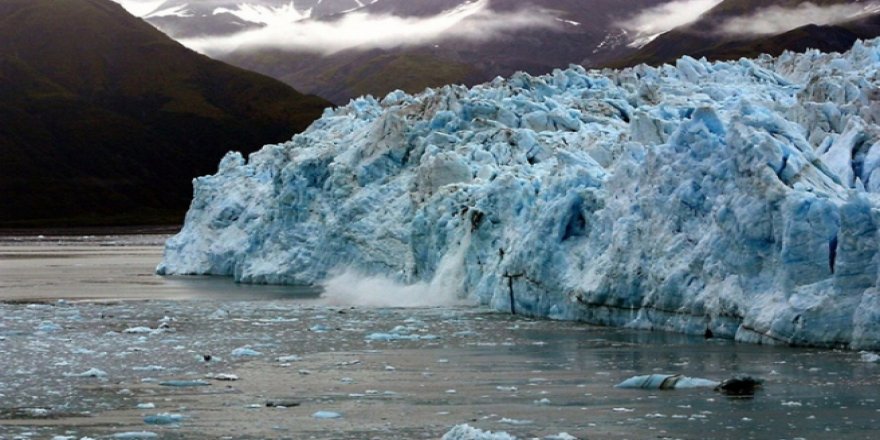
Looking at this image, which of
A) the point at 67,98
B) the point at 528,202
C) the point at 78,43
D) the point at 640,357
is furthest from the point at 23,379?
the point at 78,43

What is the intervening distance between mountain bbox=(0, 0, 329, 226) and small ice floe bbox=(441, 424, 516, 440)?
402ft

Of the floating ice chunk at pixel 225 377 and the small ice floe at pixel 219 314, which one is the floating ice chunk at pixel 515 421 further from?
the small ice floe at pixel 219 314

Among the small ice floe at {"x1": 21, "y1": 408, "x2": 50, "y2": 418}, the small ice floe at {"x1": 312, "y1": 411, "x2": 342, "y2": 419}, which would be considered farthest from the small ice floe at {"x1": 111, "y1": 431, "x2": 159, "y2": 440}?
the small ice floe at {"x1": 312, "y1": 411, "x2": 342, "y2": 419}

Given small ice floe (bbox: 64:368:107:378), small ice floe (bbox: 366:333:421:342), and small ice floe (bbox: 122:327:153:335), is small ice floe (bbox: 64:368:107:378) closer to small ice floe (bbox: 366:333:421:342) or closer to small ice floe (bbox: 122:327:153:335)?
small ice floe (bbox: 366:333:421:342)

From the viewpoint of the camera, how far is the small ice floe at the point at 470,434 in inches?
480

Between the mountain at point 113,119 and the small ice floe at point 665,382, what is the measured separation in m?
120

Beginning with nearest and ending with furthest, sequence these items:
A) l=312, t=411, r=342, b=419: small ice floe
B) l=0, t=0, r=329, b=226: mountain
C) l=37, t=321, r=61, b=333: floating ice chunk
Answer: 1. l=312, t=411, r=342, b=419: small ice floe
2. l=37, t=321, r=61, b=333: floating ice chunk
3. l=0, t=0, r=329, b=226: mountain

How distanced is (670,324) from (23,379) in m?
10.1

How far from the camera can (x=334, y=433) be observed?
43.4 feet

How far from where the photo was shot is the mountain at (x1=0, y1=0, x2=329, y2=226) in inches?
5679

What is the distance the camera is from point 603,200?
2456 cm

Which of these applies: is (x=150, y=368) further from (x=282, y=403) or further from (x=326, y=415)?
(x=326, y=415)

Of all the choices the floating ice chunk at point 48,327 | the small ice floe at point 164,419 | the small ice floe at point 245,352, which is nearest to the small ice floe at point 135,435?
the small ice floe at point 164,419

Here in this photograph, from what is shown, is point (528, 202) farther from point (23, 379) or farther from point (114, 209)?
point (114, 209)
